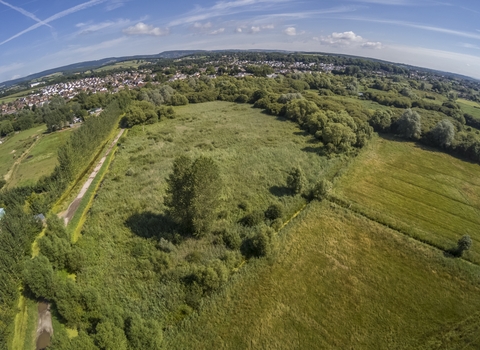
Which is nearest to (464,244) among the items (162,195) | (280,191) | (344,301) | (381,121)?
(344,301)

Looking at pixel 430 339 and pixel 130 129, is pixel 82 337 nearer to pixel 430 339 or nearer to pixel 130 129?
pixel 430 339

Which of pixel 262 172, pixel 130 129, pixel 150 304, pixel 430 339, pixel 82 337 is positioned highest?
pixel 130 129

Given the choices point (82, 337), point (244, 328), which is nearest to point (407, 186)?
point (244, 328)

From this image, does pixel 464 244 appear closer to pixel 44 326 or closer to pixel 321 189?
pixel 321 189

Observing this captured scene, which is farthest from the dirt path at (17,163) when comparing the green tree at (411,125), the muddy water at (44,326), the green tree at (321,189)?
the green tree at (411,125)

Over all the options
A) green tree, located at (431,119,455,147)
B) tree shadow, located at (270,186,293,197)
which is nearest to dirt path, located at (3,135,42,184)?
tree shadow, located at (270,186,293,197)

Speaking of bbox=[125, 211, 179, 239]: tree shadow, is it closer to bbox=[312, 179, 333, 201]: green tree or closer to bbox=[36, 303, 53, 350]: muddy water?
bbox=[36, 303, 53, 350]: muddy water
